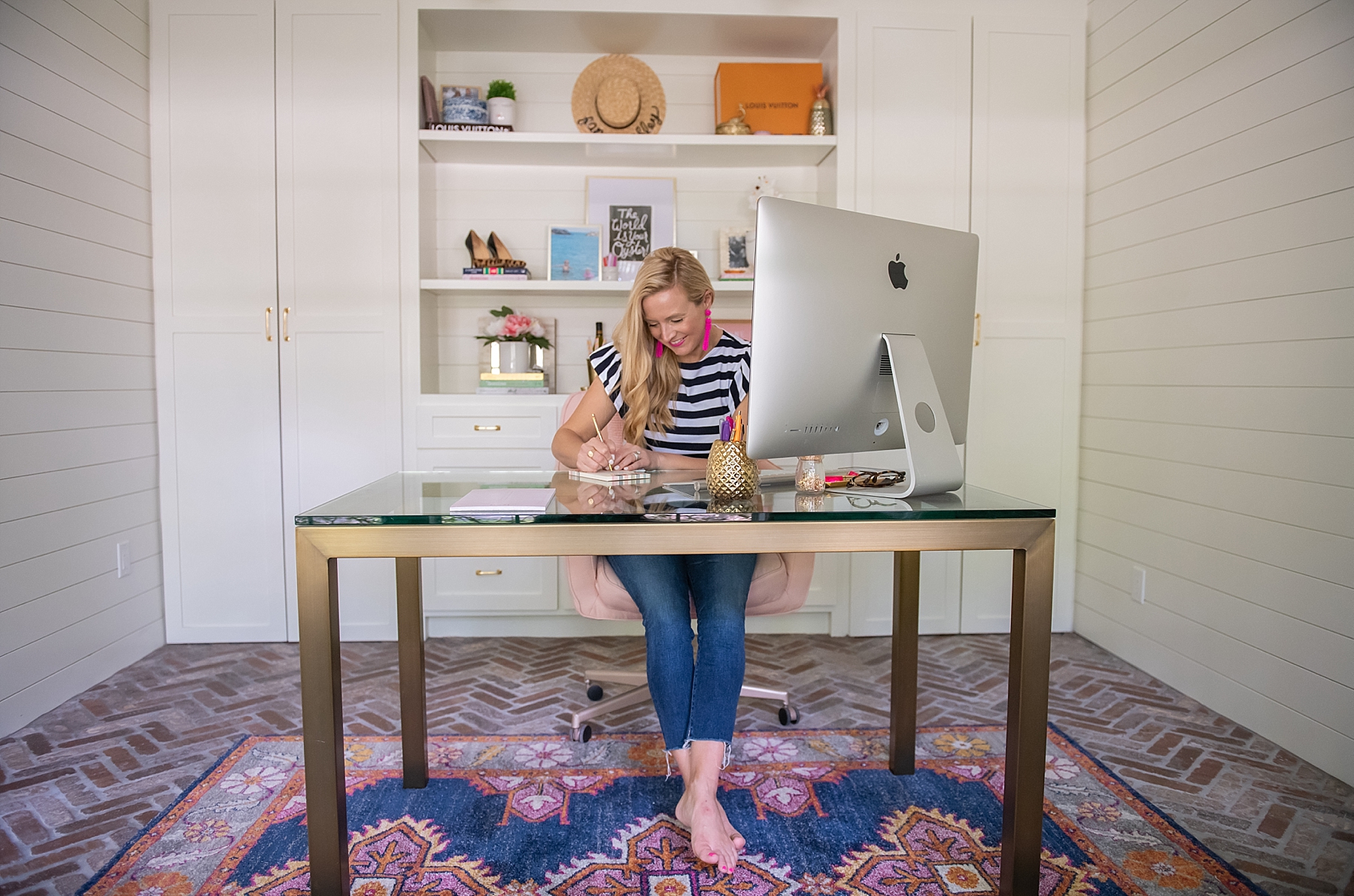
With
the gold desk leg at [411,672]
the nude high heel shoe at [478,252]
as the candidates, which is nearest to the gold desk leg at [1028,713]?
the gold desk leg at [411,672]

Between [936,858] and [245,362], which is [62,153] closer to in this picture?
[245,362]

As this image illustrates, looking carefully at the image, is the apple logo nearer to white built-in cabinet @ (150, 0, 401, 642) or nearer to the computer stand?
the computer stand

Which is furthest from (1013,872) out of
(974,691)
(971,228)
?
(971,228)

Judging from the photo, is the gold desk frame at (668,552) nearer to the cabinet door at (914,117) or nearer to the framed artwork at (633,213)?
the cabinet door at (914,117)

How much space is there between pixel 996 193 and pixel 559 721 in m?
2.43

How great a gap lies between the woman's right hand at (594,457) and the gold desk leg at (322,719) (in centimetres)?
60

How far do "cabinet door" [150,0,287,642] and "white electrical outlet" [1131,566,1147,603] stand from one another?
3.04 meters

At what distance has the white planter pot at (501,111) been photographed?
3.07 meters

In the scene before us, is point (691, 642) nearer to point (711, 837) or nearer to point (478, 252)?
point (711, 837)

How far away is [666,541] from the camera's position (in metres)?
1.19

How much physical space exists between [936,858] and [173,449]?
2.81m

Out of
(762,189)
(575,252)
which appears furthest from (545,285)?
(762,189)

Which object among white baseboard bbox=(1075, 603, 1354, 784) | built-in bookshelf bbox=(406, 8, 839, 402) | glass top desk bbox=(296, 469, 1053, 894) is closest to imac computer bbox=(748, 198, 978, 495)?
glass top desk bbox=(296, 469, 1053, 894)

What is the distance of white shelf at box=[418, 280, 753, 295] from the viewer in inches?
Result: 117
